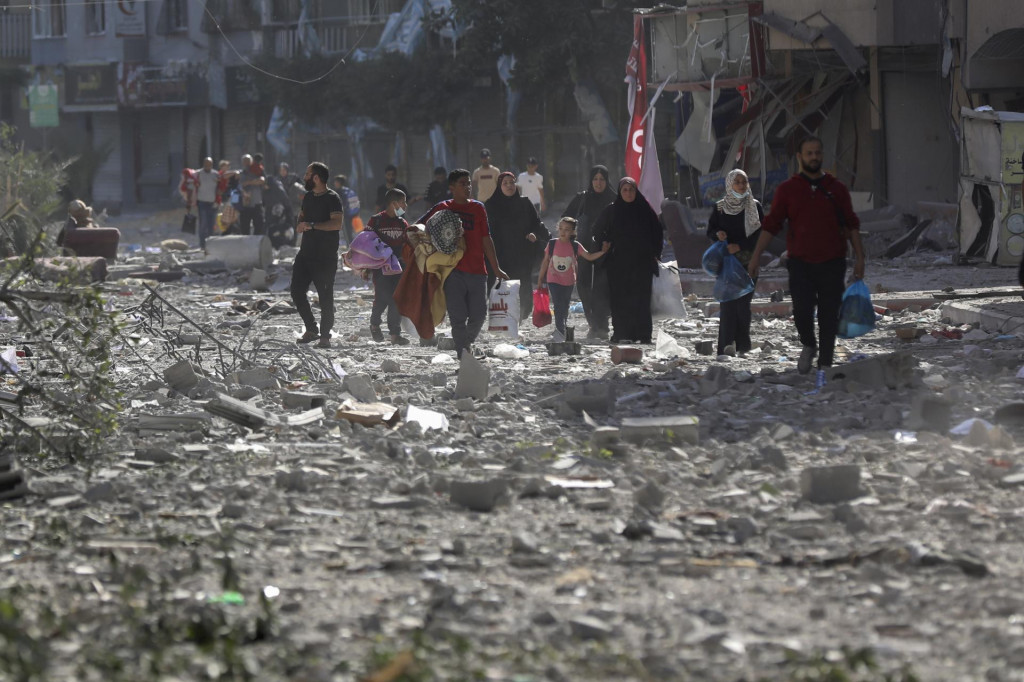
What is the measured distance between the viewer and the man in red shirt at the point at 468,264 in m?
10.6

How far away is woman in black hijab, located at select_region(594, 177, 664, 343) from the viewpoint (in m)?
11.8

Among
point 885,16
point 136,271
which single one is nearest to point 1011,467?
point 885,16

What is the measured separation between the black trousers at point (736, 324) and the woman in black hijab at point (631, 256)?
93 cm

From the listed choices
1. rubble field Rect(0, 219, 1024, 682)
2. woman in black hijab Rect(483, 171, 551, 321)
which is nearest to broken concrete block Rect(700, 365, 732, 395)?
rubble field Rect(0, 219, 1024, 682)

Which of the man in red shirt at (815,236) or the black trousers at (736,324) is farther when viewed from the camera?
the black trousers at (736,324)

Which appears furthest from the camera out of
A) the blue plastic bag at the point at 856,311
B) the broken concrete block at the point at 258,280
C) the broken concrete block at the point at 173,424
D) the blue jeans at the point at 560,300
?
the broken concrete block at the point at 258,280

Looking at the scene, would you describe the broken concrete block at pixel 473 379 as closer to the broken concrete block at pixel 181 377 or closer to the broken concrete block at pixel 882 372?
the broken concrete block at pixel 181 377

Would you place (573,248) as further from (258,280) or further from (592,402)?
(258,280)

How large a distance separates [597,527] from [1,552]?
221 cm

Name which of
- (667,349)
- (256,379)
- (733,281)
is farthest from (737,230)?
(256,379)

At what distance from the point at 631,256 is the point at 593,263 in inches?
26.7

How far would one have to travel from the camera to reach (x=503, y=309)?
11766 millimetres

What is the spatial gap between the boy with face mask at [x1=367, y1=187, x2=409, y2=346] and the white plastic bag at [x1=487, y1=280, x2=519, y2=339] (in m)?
1.07

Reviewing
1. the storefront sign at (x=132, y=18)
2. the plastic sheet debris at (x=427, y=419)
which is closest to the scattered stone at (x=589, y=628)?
the plastic sheet debris at (x=427, y=419)
